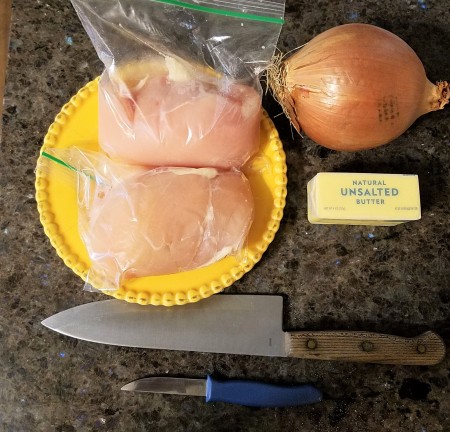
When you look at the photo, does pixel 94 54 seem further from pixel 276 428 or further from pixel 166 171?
pixel 276 428

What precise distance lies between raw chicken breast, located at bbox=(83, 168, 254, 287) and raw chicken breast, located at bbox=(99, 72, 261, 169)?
0.13 ft

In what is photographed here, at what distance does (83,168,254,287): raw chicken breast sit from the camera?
773 mm

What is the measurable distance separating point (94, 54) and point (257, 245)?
19.8 inches

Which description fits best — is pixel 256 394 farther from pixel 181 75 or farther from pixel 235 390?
pixel 181 75

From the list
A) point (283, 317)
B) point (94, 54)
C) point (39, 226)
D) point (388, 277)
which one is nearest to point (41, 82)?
point (94, 54)

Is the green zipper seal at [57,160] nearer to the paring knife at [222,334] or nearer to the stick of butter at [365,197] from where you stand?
the paring knife at [222,334]

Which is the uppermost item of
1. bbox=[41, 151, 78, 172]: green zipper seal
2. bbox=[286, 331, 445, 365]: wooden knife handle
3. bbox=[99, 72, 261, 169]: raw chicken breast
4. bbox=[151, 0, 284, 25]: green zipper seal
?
bbox=[151, 0, 284, 25]: green zipper seal

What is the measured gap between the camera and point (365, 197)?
79 cm

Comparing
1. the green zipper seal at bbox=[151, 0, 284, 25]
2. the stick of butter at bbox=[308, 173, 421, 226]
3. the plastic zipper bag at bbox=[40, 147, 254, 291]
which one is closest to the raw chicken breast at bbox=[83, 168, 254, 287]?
the plastic zipper bag at bbox=[40, 147, 254, 291]

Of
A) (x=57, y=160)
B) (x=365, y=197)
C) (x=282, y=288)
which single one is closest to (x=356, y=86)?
(x=365, y=197)

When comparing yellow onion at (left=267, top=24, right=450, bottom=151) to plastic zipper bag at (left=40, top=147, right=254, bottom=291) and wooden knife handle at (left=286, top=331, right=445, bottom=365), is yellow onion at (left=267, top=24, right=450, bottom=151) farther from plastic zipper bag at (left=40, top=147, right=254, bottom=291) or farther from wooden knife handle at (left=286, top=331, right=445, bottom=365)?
wooden knife handle at (left=286, top=331, right=445, bottom=365)

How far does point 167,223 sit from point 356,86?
368 millimetres

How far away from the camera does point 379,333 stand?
0.86m

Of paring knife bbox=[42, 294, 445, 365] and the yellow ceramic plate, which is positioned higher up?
the yellow ceramic plate
